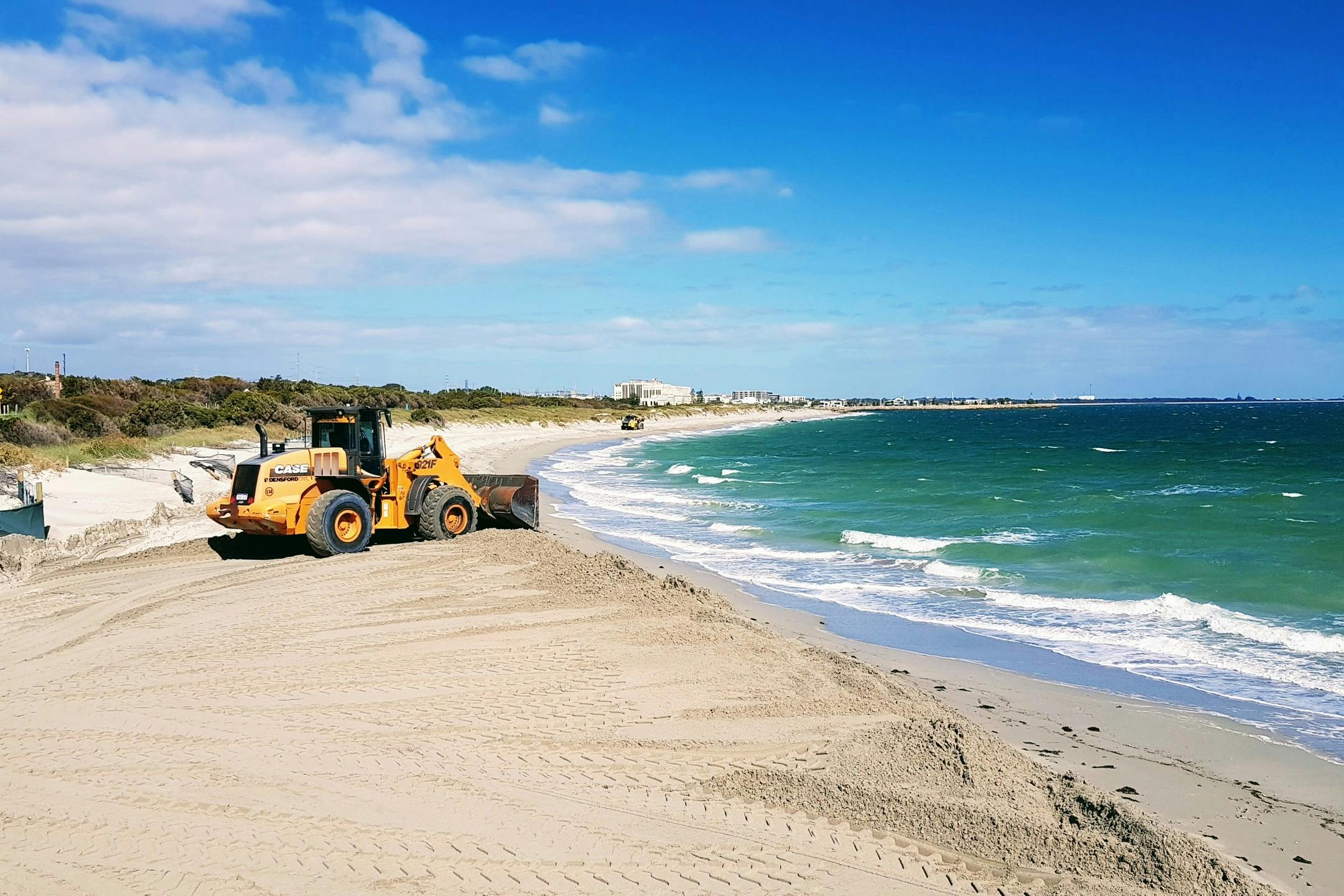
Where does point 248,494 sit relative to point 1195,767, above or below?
above

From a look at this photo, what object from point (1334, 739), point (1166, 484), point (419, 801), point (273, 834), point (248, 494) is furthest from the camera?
point (1166, 484)

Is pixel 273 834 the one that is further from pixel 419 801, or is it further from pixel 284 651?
pixel 284 651

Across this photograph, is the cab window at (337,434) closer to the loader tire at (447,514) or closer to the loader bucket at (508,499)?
the loader tire at (447,514)

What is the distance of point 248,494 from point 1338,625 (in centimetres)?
1513

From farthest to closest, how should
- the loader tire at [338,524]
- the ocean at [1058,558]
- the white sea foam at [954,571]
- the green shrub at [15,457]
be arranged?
the green shrub at [15,457], the white sea foam at [954,571], the loader tire at [338,524], the ocean at [1058,558]

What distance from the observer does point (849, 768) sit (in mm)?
6176

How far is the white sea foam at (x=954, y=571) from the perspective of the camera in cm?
1541

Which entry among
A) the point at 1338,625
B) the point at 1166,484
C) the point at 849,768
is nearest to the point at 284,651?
the point at 849,768

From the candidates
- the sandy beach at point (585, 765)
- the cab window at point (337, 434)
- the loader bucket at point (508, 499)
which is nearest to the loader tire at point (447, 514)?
the loader bucket at point (508, 499)

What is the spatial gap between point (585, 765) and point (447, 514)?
9617 mm

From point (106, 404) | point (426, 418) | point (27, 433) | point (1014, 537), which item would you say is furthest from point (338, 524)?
point (426, 418)

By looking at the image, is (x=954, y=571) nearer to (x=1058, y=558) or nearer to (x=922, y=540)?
(x=1058, y=558)

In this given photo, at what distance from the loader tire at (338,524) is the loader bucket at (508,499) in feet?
9.61

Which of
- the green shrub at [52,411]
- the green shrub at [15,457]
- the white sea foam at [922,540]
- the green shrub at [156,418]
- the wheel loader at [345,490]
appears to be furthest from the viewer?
the green shrub at [156,418]
